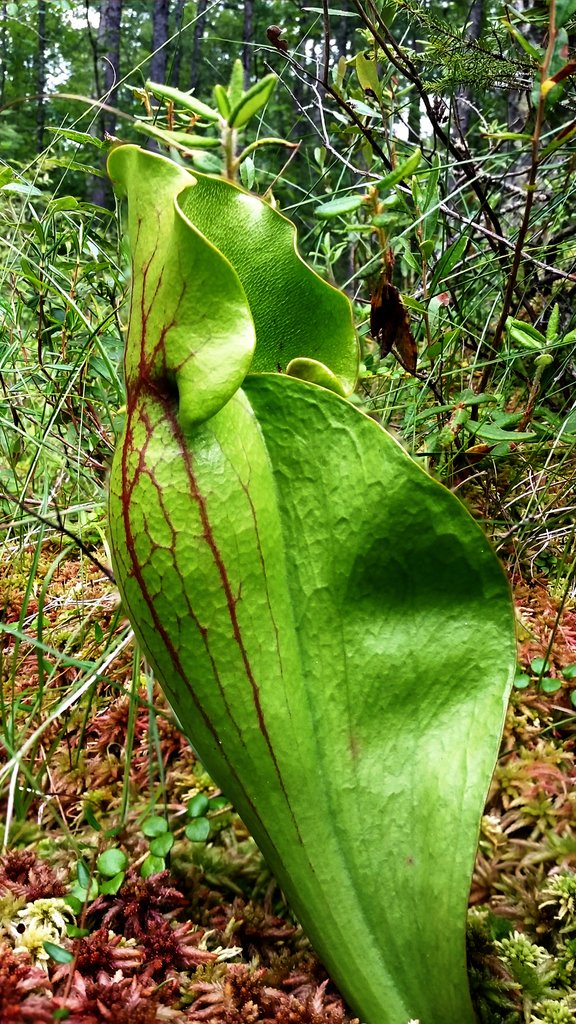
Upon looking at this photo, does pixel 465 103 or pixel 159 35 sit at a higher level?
pixel 159 35

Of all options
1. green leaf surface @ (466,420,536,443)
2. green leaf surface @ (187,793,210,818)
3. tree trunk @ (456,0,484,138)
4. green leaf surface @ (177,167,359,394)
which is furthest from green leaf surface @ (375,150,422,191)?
green leaf surface @ (187,793,210,818)

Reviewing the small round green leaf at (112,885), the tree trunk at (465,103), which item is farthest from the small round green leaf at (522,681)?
the tree trunk at (465,103)

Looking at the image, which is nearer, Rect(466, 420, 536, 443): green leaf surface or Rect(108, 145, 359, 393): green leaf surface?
Rect(108, 145, 359, 393): green leaf surface

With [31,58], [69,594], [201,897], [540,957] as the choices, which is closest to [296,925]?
[201,897]

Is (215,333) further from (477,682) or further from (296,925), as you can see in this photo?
(296,925)

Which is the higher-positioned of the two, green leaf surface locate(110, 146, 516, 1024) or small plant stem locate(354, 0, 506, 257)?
small plant stem locate(354, 0, 506, 257)

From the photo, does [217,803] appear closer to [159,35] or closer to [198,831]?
[198,831]

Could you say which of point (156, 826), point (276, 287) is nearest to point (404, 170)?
point (276, 287)

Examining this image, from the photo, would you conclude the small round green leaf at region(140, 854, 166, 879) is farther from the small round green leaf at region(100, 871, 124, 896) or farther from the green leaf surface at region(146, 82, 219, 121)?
the green leaf surface at region(146, 82, 219, 121)
